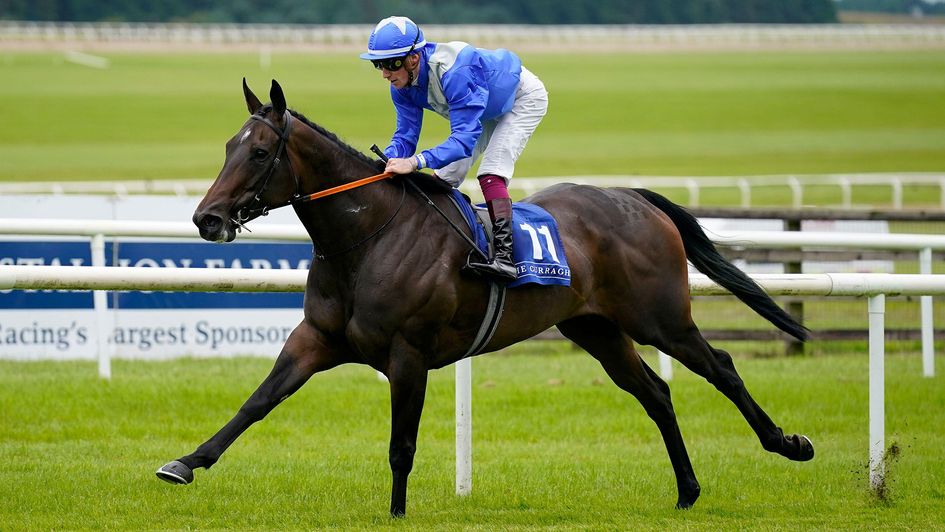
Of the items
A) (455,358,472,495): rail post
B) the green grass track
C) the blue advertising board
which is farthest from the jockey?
the blue advertising board

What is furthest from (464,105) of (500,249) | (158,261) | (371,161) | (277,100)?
(158,261)

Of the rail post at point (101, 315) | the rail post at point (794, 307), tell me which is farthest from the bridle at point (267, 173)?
the rail post at point (794, 307)

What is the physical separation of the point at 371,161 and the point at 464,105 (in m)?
0.42

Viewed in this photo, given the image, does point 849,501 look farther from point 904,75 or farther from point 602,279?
point 904,75

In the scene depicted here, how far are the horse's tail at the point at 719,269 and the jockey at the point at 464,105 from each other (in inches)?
30.4

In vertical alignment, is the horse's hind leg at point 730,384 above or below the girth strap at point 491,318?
below

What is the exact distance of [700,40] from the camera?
82.0 meters

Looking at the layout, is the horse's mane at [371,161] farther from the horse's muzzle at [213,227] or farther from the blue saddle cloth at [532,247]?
the horse's muzzle at [213,227]

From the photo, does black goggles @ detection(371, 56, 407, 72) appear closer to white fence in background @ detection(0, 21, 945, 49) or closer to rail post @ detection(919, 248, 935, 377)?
rail post @ detection(919, 248, 935, 377)

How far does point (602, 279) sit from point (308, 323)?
129 centimetres

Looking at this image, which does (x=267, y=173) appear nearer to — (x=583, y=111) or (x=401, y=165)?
(x=401, y=165)

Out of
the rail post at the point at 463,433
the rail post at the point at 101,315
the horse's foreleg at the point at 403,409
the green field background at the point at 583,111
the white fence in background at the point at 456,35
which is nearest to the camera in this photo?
the horse's foreleg at the point at 403,409

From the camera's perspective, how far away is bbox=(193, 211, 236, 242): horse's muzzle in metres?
4.55

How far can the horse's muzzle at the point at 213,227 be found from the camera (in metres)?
4.55
